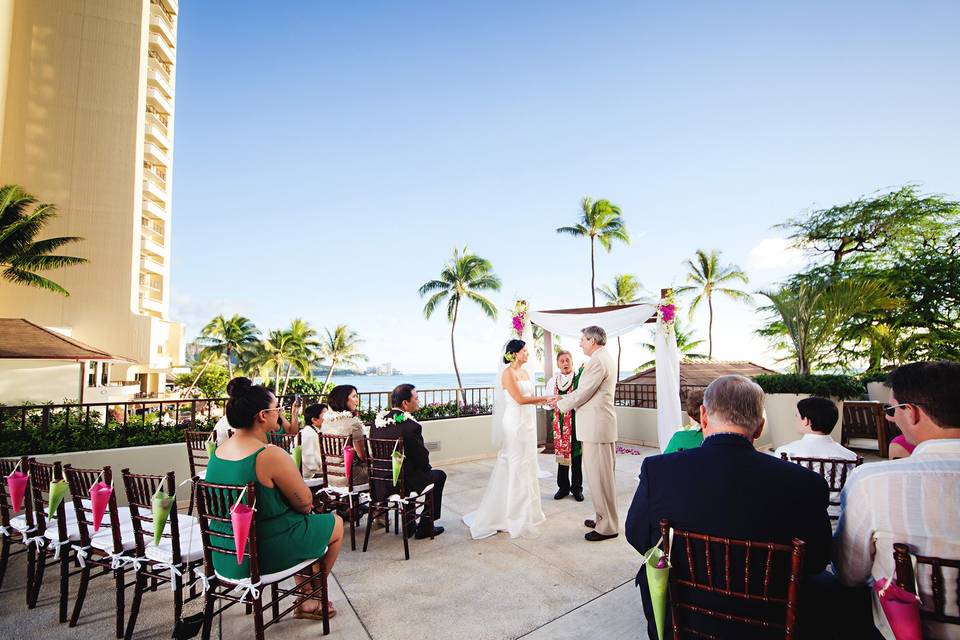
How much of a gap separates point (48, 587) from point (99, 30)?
33029mm

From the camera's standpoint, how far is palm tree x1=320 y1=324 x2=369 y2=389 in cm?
4047

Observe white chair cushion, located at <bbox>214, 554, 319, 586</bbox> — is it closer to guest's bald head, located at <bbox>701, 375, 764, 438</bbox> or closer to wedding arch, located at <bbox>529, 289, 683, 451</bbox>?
guest's bald head, located at <bbox>701, 375, 764, 438</bbox>

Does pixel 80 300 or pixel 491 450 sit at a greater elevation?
pixel 80 300

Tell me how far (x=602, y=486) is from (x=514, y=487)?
88cm

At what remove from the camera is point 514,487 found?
15.1 feet

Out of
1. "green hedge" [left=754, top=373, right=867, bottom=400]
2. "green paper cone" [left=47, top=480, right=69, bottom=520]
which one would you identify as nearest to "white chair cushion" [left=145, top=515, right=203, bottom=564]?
"green paper cone" [left=47, top=480, right=69, bottom=520]

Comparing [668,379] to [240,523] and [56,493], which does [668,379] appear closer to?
[240,523]

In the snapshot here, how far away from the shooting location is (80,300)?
76.4ft

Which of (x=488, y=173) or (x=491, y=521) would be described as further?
(x=488, y=173)

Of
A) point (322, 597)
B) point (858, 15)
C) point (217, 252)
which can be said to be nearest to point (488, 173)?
point (858, 15)

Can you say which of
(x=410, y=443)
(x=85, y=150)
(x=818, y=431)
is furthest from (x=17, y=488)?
(x=85, y=150)

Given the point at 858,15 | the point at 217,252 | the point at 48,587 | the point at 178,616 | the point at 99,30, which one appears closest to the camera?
the point at 178,616

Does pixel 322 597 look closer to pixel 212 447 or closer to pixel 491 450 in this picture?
pixel 212 447

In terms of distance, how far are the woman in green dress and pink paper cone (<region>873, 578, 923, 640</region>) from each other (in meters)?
2.38
